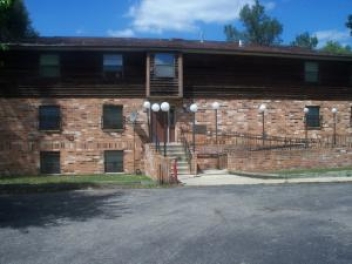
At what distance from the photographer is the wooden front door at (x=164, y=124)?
998 inches

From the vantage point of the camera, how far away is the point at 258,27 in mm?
59500

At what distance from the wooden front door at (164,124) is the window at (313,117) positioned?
315 inches

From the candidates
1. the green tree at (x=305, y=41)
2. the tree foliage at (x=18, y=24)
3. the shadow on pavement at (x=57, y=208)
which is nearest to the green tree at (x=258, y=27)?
the green tree at (x=305, y=41)

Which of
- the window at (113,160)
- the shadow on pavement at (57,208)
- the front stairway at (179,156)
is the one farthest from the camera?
the window at (113,160)

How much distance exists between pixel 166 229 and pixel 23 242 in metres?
2.68

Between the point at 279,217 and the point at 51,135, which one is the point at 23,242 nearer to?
the point at 279,217

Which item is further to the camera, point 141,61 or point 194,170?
point 141,61

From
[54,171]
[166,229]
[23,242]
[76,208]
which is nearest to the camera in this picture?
[23,242]

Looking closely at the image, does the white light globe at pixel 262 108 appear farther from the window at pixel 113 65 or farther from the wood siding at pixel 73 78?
the window at pixel 113 65

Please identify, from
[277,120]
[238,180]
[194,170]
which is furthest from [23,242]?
[277,120]

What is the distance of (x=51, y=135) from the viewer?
968 inches

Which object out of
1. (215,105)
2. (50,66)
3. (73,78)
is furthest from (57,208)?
(215,105)

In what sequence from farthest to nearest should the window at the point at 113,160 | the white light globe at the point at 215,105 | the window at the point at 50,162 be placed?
the white light globe at the point at 215,105, the window at the point at 113,160, the window at the point at 50,162

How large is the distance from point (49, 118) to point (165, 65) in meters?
6.55
